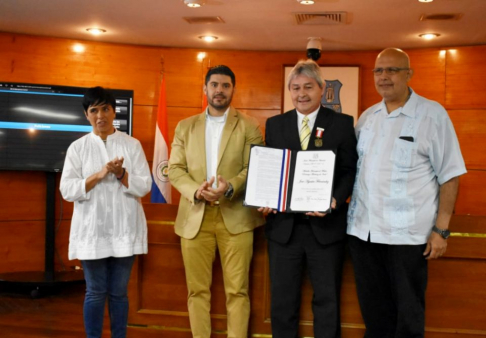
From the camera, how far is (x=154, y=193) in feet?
20.2

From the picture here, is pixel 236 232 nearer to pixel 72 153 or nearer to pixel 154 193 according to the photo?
pixel 72 153

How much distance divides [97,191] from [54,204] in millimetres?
3160

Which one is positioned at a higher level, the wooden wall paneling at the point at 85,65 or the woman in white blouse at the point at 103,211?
the wooden wall paneling at the point at 85,65

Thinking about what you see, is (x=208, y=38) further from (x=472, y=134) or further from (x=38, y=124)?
(x=472, y=134)

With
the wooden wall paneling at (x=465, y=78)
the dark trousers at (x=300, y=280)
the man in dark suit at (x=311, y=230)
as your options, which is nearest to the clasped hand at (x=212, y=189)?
the man in dark suit at (x=311, y=230)

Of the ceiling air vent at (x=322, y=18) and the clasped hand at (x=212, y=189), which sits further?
the ceiling air vent at (x=322, y=18)

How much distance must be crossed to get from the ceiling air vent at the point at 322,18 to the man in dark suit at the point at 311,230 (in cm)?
245

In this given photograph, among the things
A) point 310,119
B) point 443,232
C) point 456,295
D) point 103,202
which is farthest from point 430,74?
point 103,202

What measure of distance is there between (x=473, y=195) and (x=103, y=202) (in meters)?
4.82

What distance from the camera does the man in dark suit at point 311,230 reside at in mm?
2924

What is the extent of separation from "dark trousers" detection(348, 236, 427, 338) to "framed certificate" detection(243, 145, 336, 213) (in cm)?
30

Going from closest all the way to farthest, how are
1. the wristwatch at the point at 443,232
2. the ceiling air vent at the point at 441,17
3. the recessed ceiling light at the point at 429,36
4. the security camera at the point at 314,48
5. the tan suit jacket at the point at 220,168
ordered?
the wristwatch at the point at 443,232, the tan suit jacket at the point at 220,168, the ceiling air vent at the point at 441,17, the recessed ceiling light at the point at 429,36, the security camera at the point at 314,48

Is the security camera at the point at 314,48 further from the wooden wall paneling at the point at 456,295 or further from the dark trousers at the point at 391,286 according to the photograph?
the dark trousers at the point at 391,286

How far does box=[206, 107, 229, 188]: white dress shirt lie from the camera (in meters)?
3.24
